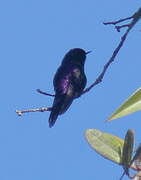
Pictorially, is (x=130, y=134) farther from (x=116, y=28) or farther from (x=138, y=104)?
(x=116, y=28)

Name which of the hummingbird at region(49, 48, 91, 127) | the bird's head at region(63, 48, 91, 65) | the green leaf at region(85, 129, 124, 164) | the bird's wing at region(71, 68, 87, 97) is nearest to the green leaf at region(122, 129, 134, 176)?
the green leaf at region(85, 129, 124, 164)

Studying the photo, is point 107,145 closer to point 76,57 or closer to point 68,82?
point 68,82

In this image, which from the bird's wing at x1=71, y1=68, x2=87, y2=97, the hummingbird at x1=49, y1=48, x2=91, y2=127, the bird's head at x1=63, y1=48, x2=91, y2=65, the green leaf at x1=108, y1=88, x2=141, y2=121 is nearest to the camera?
the green leaf at x1=108, y1=88, x2=141, y2=121

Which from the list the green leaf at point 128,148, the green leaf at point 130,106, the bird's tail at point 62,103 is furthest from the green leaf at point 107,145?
the bird's tail at point 62,103

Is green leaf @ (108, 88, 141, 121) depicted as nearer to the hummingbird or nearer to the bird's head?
the hummingbird

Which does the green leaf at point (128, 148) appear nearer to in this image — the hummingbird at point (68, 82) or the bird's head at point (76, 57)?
the hummingbird at point (68, 82)

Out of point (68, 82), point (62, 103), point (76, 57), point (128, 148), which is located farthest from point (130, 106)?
point (76, 57)

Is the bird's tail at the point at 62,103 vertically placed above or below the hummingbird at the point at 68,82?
below
